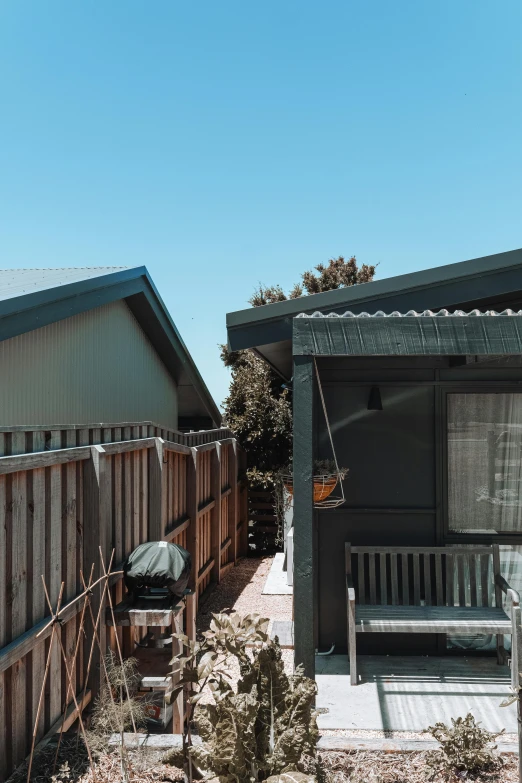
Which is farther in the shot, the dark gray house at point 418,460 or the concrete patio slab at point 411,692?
the dark gray house at point 418,460

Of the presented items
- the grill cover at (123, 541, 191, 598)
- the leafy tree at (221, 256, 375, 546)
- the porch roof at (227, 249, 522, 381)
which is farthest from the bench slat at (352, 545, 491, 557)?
the leafy tree at (221, 256, 375, 546)

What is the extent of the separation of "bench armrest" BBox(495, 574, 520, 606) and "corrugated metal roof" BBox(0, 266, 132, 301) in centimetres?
428

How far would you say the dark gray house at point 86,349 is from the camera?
464 centimetres

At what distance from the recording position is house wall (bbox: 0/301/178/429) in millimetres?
4746

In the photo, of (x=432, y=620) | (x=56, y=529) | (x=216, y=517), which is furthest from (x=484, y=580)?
(x=216, y=517)

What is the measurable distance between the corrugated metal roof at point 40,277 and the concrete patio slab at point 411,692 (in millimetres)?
3769

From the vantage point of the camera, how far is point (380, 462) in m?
5.45

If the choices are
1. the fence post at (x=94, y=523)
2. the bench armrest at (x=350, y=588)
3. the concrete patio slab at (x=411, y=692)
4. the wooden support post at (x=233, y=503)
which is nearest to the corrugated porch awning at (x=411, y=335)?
the fence post at (x=94, y=523)

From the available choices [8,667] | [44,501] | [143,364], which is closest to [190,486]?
[143,364]

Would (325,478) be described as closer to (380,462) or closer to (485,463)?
A: (380,462)

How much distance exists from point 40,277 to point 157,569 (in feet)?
11.9

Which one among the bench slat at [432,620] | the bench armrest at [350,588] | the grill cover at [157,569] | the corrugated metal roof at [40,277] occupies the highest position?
the corrugated metal roof at [40,277]

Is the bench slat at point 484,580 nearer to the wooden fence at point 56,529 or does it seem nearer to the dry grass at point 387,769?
the dry grass at point 387,769

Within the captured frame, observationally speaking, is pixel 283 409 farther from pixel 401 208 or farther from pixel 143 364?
pixel 401 208
